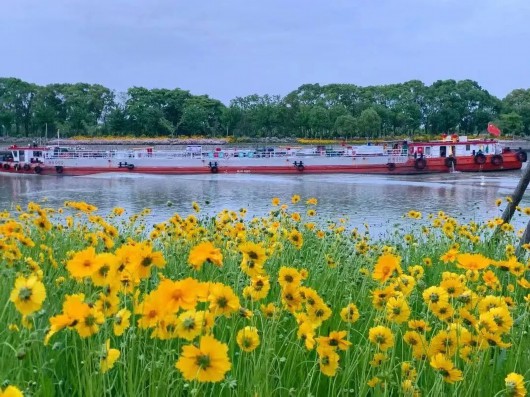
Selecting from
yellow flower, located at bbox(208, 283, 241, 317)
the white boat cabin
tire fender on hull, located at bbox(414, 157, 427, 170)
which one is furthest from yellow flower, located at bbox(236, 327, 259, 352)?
the white boat cabin

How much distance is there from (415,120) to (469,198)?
55.6 meters

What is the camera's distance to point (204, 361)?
42.1 inches

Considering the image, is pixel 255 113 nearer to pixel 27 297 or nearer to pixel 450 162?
pixel 450 162

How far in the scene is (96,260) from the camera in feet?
4.32

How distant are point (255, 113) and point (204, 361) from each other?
64288 mm

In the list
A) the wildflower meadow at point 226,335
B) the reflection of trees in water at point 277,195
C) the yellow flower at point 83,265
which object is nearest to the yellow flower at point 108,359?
the wildflower meadow at point 226,335

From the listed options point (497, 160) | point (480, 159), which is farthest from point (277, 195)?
point (497, 160)

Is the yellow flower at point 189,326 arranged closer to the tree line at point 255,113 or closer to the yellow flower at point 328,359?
the yellow flower at point 328,359

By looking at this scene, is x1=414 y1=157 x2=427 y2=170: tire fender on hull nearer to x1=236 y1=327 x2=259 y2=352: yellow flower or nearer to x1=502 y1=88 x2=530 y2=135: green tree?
x1=236 y1=327 x2=259 y2=352: yellow flower

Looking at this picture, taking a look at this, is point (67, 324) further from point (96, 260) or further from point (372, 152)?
point (372, 152)

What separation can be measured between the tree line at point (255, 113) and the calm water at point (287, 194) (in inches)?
1446

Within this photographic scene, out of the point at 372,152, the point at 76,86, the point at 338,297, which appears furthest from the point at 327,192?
the point at 76,86

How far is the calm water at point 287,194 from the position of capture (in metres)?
14.1

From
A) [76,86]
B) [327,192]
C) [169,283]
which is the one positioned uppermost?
[76,86]
